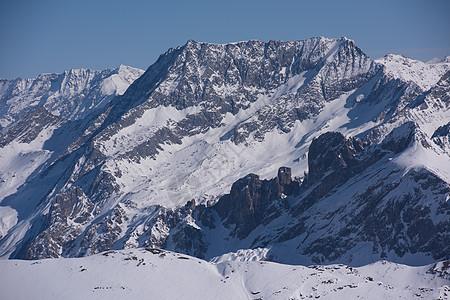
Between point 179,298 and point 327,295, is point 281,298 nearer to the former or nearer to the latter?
point 327,295

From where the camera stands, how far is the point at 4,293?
613ft

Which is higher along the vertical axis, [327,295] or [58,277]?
[58,277]

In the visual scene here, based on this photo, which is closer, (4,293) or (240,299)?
(4,293)

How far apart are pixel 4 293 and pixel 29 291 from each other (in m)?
6.81

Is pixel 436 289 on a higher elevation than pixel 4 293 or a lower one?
lower

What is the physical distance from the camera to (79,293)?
190625 mm

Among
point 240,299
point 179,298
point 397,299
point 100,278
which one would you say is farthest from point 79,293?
point 397,299

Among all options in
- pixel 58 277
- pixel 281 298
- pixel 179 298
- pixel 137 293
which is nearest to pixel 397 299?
pixel 281 298

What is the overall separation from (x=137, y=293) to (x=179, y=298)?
12.1m

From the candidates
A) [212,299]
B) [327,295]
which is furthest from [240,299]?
[327,295]

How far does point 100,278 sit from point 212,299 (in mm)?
33610

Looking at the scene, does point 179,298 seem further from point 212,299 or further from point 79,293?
point 79,293

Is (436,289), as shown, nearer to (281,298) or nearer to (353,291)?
(353,291)

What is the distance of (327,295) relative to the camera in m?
195
